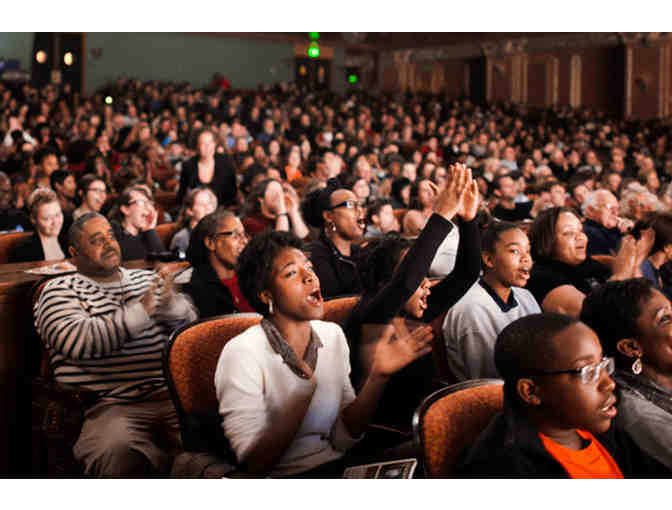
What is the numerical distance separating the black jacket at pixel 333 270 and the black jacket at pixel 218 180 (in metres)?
2.26

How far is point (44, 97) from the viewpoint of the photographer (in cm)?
1288

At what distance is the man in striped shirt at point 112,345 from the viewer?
2.21m

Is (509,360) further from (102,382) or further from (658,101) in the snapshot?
(658,101)

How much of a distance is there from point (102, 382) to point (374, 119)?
40.9ft

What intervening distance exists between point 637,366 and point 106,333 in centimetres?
152

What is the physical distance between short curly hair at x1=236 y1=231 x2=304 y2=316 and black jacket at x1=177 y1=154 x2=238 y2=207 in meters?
3.49

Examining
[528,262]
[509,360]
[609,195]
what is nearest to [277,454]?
[509,360]

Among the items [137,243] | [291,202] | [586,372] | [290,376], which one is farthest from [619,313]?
[291,202]

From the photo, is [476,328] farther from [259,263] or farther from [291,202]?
[291,202]

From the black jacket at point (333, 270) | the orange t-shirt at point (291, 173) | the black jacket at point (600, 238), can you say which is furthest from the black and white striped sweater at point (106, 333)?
the orange t-shirt at point (291, 173)

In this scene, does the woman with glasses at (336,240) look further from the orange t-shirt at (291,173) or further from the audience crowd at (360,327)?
the orange t-shirt at (291,173)

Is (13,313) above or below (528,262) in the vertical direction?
below

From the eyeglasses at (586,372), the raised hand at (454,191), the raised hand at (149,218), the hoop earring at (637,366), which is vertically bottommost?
the hoop earring at (637,366)

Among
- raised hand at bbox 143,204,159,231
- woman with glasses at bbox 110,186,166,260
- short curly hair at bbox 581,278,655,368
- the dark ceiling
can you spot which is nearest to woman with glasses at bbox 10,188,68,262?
woman with glasses at bbox 110,186,166,260
